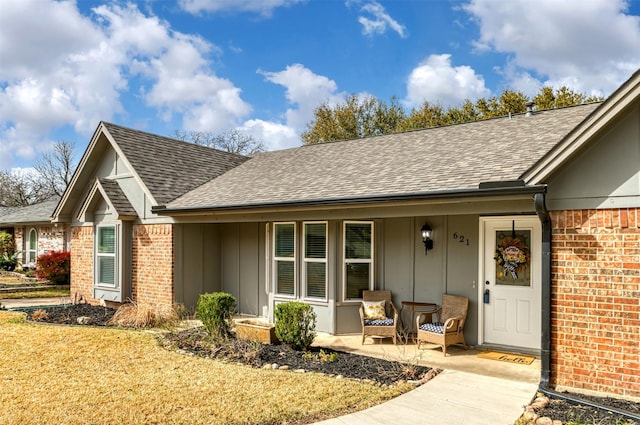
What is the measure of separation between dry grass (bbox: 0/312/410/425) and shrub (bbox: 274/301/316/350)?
1.13 meters

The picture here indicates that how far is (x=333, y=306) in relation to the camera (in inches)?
369

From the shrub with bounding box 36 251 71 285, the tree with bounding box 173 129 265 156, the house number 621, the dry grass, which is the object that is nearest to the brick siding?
the dry grass

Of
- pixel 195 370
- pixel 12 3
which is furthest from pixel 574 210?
pixel 12 3

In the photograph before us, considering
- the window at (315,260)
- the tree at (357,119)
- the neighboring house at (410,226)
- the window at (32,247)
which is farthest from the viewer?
the tree at (357,119)

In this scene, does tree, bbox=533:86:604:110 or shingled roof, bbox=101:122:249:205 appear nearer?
shingled roof, bbox=101:122:249:205

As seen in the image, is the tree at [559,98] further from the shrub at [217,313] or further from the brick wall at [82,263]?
the brick wall at [82,263]

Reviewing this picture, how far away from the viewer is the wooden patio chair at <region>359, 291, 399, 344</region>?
27.6 ft

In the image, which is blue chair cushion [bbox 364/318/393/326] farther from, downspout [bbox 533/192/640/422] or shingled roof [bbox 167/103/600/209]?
downspout [bbox 533/192/640/422]

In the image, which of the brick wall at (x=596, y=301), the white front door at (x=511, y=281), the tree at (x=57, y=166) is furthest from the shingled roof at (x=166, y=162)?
the tree at (x=57, y=166)

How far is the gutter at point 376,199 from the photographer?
611cm

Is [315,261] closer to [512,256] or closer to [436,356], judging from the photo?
[436,356]

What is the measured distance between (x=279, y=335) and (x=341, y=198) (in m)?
2.68

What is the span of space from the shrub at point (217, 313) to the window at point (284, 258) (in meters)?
1.86

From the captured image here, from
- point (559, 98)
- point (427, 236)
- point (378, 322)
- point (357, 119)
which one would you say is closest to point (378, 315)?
point (378, 322)
